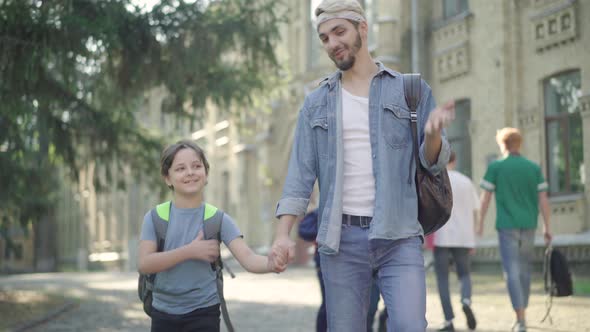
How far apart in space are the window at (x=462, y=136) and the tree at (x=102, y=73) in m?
7.66

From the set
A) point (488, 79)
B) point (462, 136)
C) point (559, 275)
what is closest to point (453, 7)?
point (488, 79)

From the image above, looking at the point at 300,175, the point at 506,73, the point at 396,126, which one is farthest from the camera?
the point at 506,73

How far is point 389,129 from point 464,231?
17.7 ft

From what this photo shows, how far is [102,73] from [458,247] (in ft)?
20.3

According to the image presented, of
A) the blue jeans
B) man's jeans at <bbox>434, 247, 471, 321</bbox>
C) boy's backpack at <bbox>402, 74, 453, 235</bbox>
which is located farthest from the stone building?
boy's backpack at <bbox>402, 74, 453, 235</bbox>

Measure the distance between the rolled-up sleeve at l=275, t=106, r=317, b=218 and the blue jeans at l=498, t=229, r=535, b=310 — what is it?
482cm

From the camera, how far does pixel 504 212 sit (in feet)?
29.0

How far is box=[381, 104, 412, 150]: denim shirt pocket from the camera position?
4.20 metres

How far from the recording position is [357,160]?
4254 mm

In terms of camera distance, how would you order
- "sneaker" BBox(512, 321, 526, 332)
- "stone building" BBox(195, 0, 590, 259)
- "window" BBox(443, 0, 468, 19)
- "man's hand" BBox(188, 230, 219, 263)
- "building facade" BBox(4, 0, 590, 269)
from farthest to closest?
1. "window" BBox(443, 0, 468, 19)
2. "stone building" BBox(195, 0, 590, 259)
3. "building facade" BBox(4, 0, 590, 269)
4. "sneaker" BBox(512, 321, 526, 332)
5. "man's hand" BBox(188, 230, 219, 263)

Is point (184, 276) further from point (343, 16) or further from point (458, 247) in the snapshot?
point (458, 247)

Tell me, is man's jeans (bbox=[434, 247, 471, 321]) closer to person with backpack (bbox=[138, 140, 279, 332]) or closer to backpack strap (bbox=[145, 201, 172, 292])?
Answer: person with backpack (bbox=[138, 140, 279, 332])

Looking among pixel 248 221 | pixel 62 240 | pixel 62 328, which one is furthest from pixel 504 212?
pixel 62 240

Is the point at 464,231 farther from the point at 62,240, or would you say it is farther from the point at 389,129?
the point at 62,240
